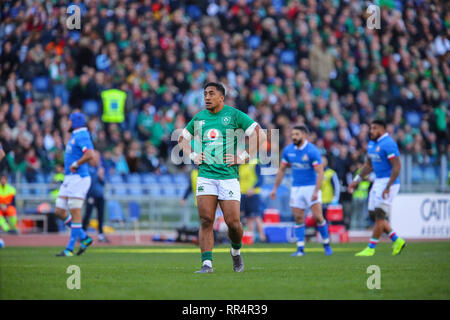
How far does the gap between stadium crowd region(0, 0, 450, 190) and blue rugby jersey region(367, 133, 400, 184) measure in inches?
303

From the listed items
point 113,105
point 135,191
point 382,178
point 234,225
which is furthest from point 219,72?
point 234,225

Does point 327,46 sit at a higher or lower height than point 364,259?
higher

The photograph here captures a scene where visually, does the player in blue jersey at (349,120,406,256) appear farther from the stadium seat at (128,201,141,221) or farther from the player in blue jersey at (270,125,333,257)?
the stadium seat at (128,201,141,221)

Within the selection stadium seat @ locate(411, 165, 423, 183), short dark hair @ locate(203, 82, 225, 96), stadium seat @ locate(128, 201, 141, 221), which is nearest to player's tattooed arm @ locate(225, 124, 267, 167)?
short dark hair @ locate(203, 82, 225, 96)

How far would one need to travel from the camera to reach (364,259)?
14234 mm

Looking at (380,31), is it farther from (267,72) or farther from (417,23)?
(267,72)

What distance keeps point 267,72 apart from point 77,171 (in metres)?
13.1

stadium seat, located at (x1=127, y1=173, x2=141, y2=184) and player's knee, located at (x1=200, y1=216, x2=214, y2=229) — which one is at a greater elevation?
stadium seat, located at (x1=127, y1=173, x2=141, y2=184)

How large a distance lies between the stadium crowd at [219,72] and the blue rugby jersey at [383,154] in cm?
769

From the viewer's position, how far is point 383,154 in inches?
624

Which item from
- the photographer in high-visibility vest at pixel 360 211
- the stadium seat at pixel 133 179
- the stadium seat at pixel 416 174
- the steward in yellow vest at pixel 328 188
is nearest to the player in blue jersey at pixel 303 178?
the steward in yellow vest at pixel 328 188

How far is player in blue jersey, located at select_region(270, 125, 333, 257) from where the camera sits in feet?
53.9

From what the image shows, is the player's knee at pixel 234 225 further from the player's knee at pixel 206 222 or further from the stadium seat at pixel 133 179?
the stadium seat at pixel 133 179
